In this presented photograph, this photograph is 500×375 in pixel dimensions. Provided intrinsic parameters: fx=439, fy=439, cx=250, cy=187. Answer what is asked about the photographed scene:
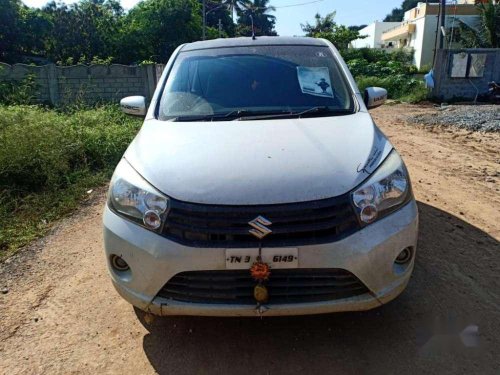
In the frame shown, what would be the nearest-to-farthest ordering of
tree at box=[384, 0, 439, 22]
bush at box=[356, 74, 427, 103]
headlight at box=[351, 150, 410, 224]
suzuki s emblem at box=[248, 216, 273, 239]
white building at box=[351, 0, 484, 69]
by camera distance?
suzuki s emblem at box=[248, 216, 273, 239]
headlight at box=[351, 150, 410, 224]
bush at box=[356, 74, 427, 103]
white building at box=[351, 0, 484, 69]
tree at box=[384, 0, 439, 22]

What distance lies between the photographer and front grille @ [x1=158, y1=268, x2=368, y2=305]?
86.4 inches

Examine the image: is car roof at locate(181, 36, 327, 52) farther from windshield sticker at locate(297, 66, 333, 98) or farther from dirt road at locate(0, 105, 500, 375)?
dirt road at locate(0, 105, 500, 375)

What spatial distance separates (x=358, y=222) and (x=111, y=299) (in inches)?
72.2

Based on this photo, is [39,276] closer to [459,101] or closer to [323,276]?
[323,276]

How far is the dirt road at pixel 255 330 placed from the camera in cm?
238

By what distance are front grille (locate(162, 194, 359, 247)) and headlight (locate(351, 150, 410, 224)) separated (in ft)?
0.24

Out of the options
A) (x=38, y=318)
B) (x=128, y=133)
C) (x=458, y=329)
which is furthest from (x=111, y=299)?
(x=128, y=133)

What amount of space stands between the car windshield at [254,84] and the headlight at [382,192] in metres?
0.81

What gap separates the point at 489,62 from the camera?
15820mm

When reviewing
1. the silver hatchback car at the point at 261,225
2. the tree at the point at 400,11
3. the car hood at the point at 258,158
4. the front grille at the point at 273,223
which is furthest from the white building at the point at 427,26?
the tree at the point at 400,11

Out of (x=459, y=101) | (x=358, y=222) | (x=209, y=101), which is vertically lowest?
(x=459, y=101)

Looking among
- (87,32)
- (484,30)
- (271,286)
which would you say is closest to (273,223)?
(271,286)

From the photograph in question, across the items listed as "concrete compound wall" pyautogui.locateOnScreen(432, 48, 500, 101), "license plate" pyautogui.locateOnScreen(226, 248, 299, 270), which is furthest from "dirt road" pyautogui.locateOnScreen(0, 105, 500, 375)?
"concrete compound wall" pyautogui.locateOnScreen(432, 48, 500, 101)

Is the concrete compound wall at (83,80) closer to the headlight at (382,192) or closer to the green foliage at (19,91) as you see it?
the green foliage at (19,91)
